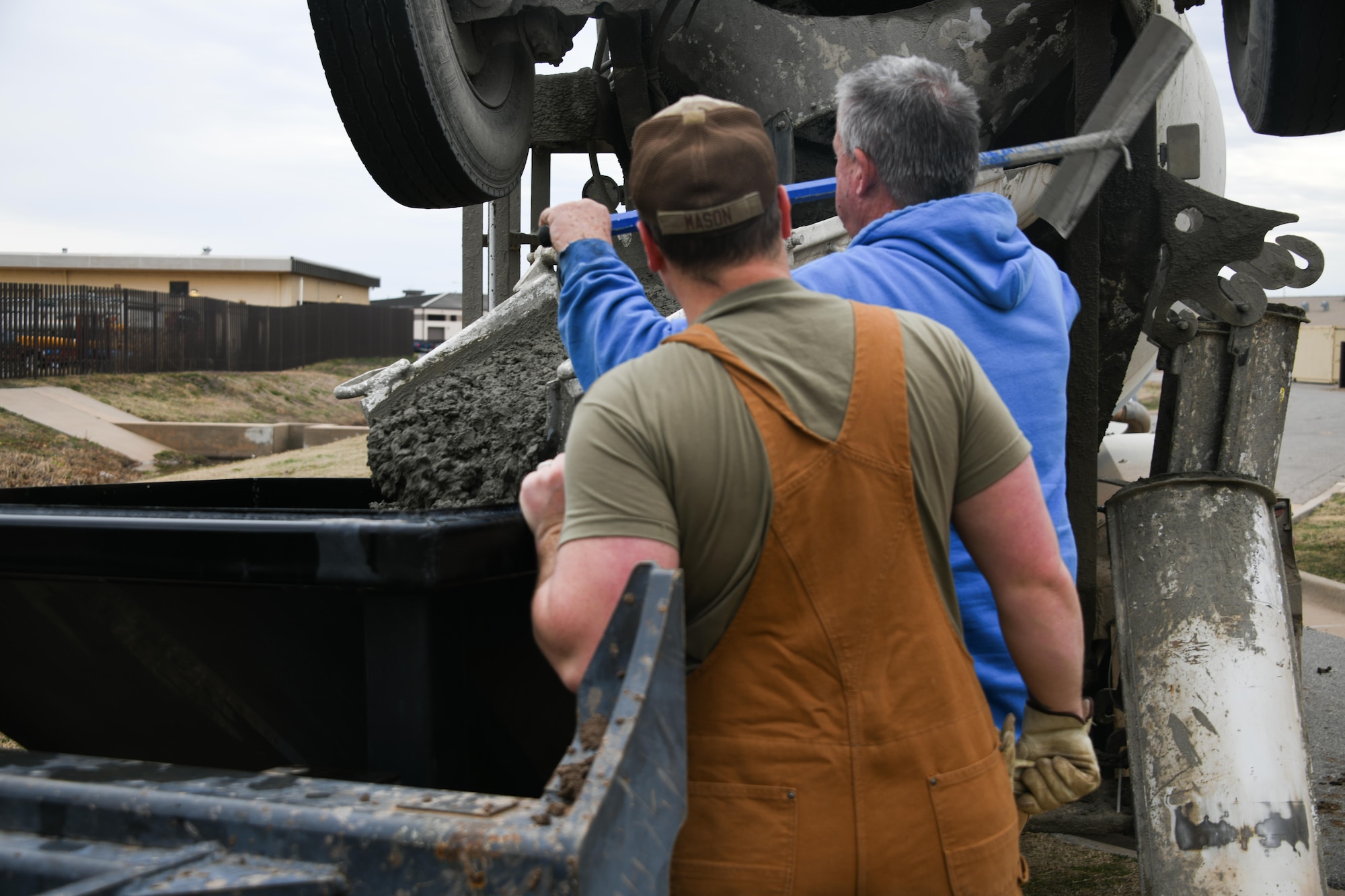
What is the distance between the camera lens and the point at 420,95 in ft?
11.5

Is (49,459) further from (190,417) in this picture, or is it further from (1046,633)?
(1046,633)

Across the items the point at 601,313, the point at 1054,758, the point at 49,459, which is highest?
the point at 601,313

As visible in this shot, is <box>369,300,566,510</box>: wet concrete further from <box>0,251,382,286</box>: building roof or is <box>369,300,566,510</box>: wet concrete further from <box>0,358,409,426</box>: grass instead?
<box>0,251,382,286</box>: building roof

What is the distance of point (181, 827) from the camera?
3.66ft

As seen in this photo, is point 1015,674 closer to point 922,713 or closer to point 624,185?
point 922,713

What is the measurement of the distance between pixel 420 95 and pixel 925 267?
7.77ft

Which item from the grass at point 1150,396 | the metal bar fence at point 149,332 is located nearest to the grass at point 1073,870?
the metal bar fence at point 149,332

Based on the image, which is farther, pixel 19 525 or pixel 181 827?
pixel 19 525

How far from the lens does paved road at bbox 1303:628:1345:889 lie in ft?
10.8

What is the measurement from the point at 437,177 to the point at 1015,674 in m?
2.83

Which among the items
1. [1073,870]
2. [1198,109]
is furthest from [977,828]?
[1198,109]

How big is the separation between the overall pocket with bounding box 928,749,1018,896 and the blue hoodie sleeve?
690mm

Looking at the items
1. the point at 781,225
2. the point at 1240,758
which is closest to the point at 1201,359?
the point at 1240,758

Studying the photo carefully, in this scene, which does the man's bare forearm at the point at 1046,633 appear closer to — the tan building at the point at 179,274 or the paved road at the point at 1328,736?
the paved road at the point at 1328,736
